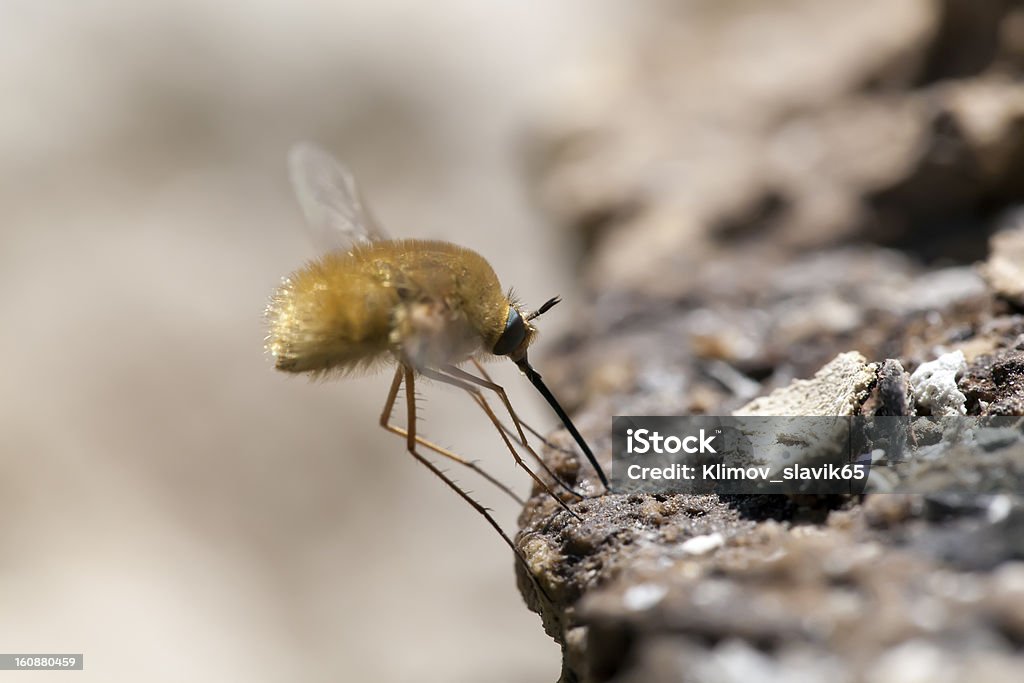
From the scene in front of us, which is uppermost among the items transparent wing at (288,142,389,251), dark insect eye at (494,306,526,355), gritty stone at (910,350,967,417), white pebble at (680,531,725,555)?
transparent wing at (288,142,389,251)

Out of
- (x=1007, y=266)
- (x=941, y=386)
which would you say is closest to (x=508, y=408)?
(x=941, y=386)

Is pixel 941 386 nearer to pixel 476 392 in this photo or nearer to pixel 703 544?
pixel 703 544

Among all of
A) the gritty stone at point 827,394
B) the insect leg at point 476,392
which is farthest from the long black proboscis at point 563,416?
the gritty stone at point 827,394

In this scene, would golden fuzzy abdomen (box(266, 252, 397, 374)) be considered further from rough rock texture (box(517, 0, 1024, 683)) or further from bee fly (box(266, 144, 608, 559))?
rough rock texture (box(517, 0, 1024, 683))

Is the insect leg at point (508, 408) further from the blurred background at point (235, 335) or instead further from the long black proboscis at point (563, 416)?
the blurred background at point (235, 335)

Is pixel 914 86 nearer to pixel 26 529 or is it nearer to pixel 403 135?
pixel 403 135

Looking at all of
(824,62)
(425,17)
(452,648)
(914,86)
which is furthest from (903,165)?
(425,17)

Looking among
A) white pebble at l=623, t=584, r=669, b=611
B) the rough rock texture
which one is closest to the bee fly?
the rough rock texture
